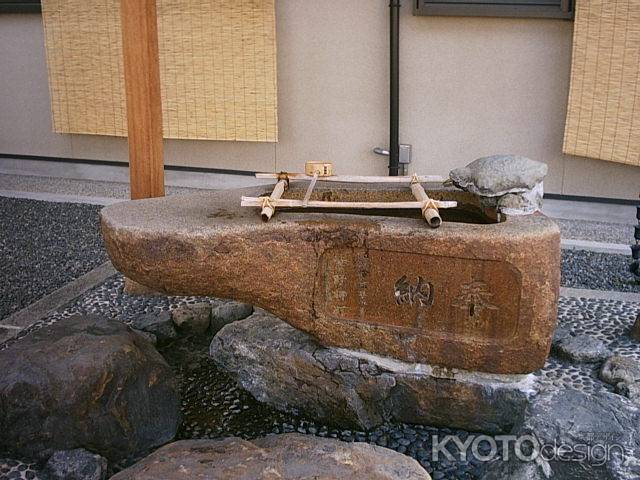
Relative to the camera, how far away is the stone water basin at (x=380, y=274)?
2.74 metres

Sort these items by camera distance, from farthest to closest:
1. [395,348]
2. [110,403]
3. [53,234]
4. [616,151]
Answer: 1. [53,234]
2. [616,151]
3. [395,348]
4. [110,403]

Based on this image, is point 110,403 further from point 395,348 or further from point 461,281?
point 461,281

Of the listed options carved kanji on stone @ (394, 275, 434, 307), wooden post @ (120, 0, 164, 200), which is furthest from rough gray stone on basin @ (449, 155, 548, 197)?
wooden post @ (120, 0, 164, 200)

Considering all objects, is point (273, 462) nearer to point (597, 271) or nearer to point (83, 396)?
point (83, 396)

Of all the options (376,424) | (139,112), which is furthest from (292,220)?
(139,112)

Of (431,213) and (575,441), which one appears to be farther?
(431,213)

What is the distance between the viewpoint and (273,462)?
2.20 meters

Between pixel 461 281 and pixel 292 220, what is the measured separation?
29.8 inches

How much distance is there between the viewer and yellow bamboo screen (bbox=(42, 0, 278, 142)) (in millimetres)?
6355

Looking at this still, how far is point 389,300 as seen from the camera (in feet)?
9.55

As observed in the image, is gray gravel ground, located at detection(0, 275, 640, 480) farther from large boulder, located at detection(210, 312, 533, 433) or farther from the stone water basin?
the stone water basin

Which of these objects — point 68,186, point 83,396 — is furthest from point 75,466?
point 68,186

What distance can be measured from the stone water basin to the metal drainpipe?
3.24 m

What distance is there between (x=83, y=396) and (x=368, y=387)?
1201 millimetres
